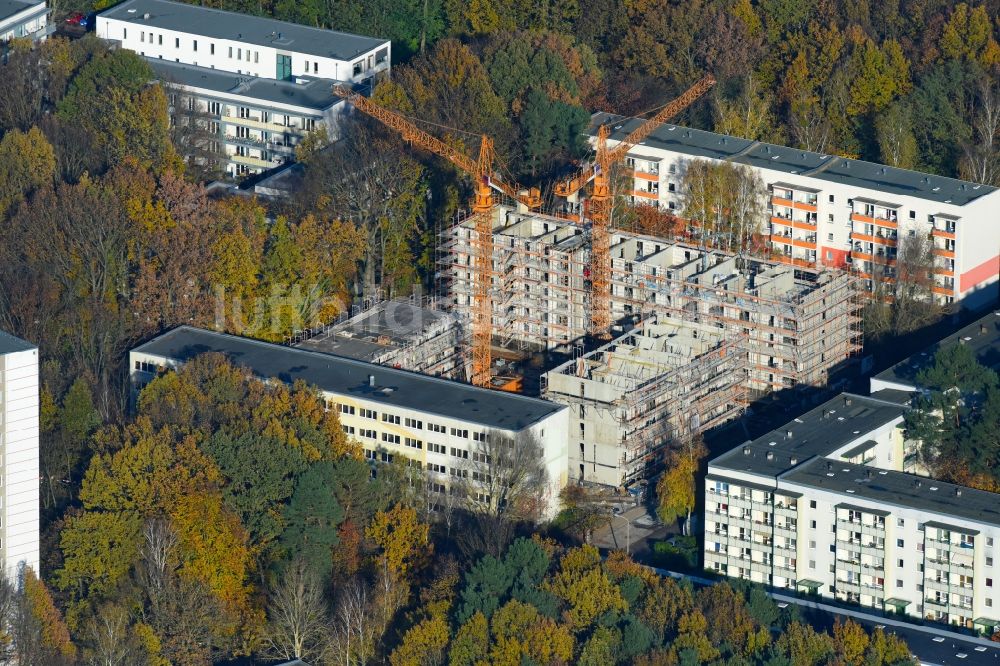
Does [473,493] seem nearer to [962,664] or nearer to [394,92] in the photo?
[962,664]

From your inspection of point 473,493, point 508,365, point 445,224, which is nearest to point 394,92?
point 445,224

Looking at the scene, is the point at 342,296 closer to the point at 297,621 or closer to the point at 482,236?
the point at 482,236

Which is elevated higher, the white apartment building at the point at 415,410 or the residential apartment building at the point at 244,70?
the residential apartment building at the point at 244,70

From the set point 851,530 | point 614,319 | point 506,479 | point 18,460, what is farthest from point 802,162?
point 18,460

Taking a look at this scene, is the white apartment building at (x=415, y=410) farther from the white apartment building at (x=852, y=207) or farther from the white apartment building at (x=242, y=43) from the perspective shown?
the white apartment building at (x=242, y=43)

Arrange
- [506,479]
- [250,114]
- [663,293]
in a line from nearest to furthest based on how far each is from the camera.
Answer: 1. [506,479]
2. [663,293]
3. [250,114]

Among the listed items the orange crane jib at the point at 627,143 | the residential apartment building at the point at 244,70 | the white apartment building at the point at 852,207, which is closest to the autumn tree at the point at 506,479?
the orange crane jib at the point at 627,143
